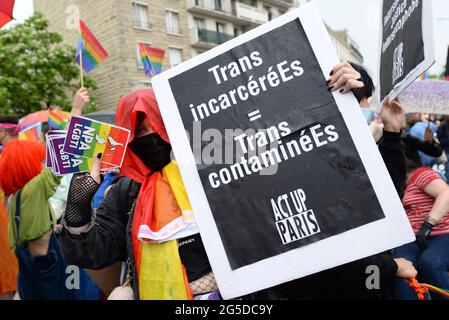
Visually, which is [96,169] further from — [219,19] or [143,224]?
[219,19]

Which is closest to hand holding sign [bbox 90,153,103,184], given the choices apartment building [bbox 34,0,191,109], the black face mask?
the black face mask

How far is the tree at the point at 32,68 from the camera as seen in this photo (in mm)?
15953

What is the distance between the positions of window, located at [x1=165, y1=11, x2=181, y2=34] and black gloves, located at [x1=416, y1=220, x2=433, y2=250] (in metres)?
21.1

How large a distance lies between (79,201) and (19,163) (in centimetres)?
176

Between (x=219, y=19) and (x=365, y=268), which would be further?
(x=219, y=19)

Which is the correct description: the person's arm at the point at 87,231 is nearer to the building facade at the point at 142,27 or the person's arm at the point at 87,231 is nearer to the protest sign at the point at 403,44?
the protest sign at the point at 403,44

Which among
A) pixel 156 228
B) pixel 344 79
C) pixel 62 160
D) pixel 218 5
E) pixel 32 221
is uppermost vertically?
pixel 218 5

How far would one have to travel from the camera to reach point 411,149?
320 cm

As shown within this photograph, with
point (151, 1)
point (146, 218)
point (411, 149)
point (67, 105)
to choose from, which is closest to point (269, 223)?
point (146, 218)

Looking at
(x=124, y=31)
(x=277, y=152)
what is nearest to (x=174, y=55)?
(x=124, y=31)

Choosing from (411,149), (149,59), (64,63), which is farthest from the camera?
(64,63)

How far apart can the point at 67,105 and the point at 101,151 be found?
17197 mm

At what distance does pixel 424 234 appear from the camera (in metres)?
2.80
